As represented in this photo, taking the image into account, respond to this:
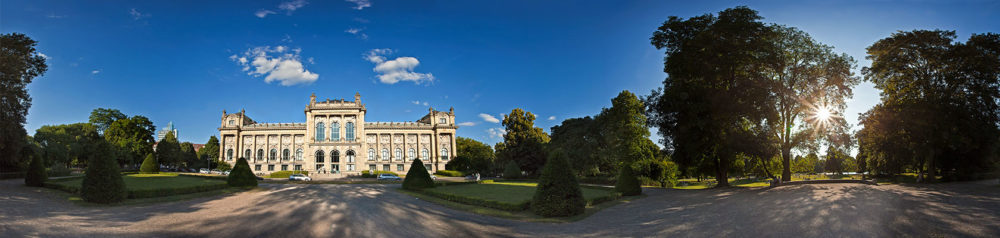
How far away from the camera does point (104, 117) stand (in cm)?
6097

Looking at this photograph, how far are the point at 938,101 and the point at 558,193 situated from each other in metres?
29.5

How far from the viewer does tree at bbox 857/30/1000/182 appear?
26.4 metres

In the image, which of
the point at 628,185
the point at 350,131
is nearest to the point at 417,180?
the point at 628,185

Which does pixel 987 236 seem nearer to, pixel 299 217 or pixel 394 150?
pixel 299 217

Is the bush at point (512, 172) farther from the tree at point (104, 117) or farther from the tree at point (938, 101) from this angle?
the tree at point (104, 117)

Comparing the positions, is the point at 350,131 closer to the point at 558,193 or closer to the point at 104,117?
the point at 104,117

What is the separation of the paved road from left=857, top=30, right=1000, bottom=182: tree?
41.0ft

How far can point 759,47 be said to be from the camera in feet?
87.0

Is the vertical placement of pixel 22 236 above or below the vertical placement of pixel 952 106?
below

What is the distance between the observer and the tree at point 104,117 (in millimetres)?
60438

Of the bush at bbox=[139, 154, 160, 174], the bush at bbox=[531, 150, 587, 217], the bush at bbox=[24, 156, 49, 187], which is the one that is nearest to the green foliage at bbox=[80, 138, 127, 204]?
the bush at bbox=[24, 156, 49, 187]

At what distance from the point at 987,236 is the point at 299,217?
18.2 meters

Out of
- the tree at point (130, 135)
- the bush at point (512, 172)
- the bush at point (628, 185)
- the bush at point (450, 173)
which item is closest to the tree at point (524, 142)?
the bush at point (512, 172)

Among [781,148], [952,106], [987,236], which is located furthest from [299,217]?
[952,106]
